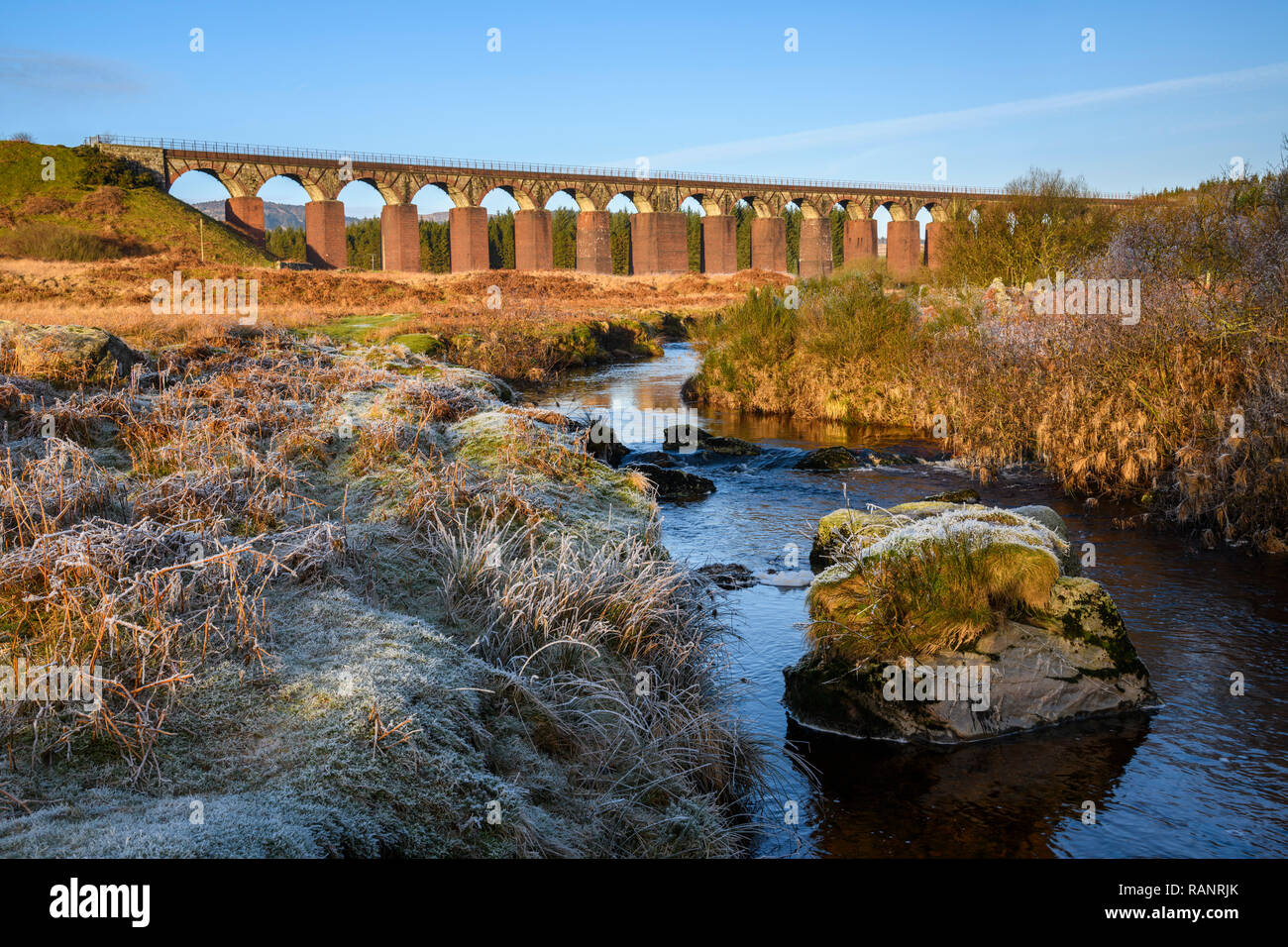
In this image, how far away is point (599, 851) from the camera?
140 inches

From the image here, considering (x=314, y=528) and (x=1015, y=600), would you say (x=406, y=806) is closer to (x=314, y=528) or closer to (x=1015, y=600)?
(x=314, y=528)

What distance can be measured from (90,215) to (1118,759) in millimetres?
66093

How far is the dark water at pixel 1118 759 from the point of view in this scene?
4.38m

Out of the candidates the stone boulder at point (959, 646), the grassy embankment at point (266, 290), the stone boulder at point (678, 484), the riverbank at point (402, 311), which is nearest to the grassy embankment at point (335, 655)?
the stone boulder at point (959, 646)

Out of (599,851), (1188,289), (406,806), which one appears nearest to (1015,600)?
(599,851)

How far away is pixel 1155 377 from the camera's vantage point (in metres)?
10.1

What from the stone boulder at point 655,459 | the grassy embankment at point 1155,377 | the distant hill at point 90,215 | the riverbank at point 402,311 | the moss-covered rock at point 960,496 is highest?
the distant hill at point 90,215

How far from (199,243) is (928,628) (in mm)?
59736

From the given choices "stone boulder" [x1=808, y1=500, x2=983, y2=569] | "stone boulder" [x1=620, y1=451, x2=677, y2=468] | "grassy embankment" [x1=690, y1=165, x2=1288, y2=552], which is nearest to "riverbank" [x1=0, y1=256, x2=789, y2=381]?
"stone boulder" [x1=620, y1=451, x2=677, y2=468]

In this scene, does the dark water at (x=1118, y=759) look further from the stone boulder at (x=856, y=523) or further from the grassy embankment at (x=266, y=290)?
A: the grassy embankment at (x=266, y=290)

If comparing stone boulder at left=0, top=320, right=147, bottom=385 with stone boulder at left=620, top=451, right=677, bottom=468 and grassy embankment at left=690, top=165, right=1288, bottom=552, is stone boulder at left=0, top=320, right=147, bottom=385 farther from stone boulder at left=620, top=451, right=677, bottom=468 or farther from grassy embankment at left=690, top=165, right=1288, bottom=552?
grassy embankment at left=690, top=165, right=1288, bottom=552

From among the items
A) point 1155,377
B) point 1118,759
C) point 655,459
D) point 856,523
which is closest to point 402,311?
point 655,459

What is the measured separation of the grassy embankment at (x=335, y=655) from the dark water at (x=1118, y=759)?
517 mm

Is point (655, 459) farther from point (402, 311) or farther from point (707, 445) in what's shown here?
point (402, 311)
